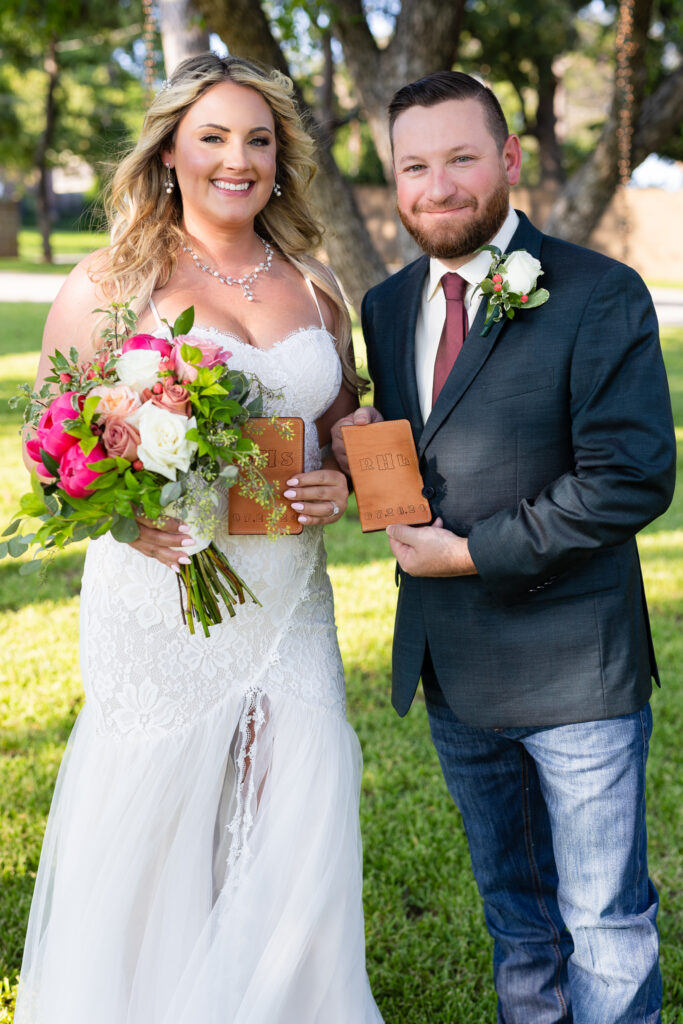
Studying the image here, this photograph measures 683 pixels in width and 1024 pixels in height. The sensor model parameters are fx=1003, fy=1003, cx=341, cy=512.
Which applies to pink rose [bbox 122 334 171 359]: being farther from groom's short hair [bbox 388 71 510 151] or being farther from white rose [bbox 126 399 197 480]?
groom's short hair [bbox 388 71 510 151]

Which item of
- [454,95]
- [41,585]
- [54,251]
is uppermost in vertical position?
[454,95]

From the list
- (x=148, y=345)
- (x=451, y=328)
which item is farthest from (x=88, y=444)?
(x=451, y=328)

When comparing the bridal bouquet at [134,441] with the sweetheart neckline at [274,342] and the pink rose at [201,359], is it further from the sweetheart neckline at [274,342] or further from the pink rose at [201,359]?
the sweetheart neckline at [274,342]

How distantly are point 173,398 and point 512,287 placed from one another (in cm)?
88

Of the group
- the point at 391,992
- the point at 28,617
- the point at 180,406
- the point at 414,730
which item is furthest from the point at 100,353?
the point at 28,617

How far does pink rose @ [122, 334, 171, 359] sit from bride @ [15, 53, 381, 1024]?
0.47 meters

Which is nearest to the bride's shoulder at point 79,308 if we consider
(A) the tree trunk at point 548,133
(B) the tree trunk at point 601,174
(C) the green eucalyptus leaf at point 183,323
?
(C) the green eucalyptus leaf at point 183,323

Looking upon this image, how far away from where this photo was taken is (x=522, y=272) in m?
2.47

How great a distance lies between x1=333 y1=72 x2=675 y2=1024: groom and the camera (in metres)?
2.44

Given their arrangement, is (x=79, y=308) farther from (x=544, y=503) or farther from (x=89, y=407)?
(x=544, y=503)

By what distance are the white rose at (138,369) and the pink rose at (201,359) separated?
5cm

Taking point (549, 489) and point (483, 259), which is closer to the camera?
point (549, 489)

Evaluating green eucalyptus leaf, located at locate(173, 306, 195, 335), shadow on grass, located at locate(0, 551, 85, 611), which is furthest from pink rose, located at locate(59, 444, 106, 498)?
shadow on grass, located at locate(0, 551, 85, 611)

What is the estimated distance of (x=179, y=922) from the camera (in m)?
2.87
